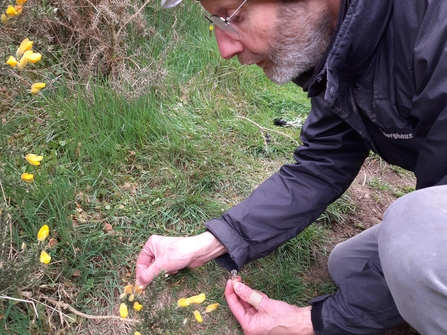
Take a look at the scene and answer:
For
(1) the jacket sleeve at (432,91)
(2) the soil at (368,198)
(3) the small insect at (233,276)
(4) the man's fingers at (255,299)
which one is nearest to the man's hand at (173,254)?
(3) the small insect at (233,276)

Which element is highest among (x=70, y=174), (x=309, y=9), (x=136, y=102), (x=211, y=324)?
(x=309, y=9)

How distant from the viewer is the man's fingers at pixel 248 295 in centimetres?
180

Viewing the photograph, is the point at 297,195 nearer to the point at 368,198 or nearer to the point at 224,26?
the point at 224,26

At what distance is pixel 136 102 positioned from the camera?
2564 millimetres

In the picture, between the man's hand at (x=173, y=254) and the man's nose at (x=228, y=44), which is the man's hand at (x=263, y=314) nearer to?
the man's hand at (x=173, y=254)

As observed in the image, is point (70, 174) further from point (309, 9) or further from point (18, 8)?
point (309, 9)

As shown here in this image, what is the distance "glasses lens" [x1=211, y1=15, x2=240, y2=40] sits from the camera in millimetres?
1605

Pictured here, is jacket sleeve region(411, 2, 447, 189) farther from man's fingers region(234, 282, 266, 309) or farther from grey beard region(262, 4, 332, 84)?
man's fingers region(234, 282, 266, 309)

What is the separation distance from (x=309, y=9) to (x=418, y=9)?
0.37 metres

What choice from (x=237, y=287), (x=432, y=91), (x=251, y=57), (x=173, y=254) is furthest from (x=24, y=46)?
(x=432, y=91)

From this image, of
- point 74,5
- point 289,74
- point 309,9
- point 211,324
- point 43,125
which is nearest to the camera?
point 309,9

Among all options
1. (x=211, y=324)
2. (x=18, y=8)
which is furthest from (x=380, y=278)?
(x=18, y=8)

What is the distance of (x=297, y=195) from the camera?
1.89 m

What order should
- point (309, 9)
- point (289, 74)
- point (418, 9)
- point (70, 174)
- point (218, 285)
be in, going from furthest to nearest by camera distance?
point (70, 174) < point (218, 285) < point (289, 74) < point (309, 9) < point (418, 9)
